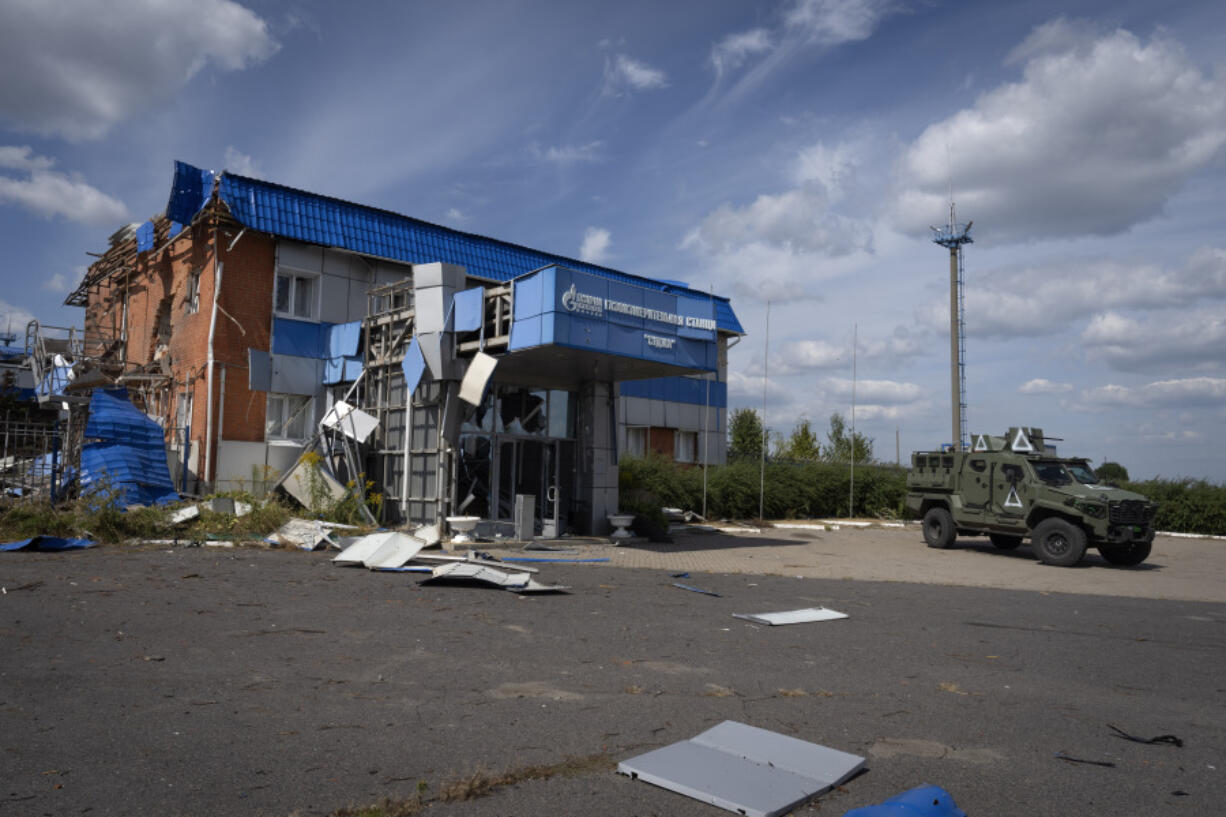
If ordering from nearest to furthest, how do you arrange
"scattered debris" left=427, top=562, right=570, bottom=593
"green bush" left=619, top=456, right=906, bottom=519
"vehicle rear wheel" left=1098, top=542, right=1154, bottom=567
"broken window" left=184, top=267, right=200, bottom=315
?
"scattered debris" left=427, top=562, right=570, bottom=593
"vehicle rear wheel" left=1098, top=542, right=1154, bottom=567
"broken window" left=184, top=267, right=200, bottom=315
"green bush" left=619, top=456, right=906, bottom=519

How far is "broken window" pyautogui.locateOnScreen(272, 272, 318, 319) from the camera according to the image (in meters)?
22.0

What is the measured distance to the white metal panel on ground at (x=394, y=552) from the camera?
40.7 ft

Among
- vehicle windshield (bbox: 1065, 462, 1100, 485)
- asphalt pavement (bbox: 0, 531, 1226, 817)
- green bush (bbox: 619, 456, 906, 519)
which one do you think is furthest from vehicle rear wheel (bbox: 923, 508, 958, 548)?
asphalt pavement (bbox: 0, 531, 1226, 817)

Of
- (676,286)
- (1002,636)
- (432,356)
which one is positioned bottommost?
(1002,636)

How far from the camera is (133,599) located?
883cm

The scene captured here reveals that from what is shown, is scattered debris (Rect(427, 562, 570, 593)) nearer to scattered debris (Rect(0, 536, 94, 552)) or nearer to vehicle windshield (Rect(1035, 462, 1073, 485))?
scattered debris (Rect(0, 536, 94, 552))

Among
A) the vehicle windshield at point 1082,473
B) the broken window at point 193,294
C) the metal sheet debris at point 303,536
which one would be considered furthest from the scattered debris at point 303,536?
the vehicle windshield at point 1082,473

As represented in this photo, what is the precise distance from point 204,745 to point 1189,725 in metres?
5.97

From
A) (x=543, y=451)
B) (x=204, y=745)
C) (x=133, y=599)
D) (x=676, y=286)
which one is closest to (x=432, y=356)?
(x=543, y=451)

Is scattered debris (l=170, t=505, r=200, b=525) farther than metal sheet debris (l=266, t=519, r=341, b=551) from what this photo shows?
Yes

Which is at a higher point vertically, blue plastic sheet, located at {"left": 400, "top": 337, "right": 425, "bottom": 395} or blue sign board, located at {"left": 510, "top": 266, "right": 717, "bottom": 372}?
blue sign board, located at {"left": 510, "top": 266, "right": 717, "bottom": 372}

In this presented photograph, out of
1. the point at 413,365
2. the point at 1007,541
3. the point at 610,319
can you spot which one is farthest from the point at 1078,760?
the point at 1007,541

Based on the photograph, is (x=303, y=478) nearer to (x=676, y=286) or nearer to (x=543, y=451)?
(x=543, y=451)

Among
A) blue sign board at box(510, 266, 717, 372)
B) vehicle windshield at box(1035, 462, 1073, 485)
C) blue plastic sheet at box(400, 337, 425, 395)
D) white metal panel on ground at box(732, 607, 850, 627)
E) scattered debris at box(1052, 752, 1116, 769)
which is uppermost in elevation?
blue sign board at box(510, 266, 717, 372)
